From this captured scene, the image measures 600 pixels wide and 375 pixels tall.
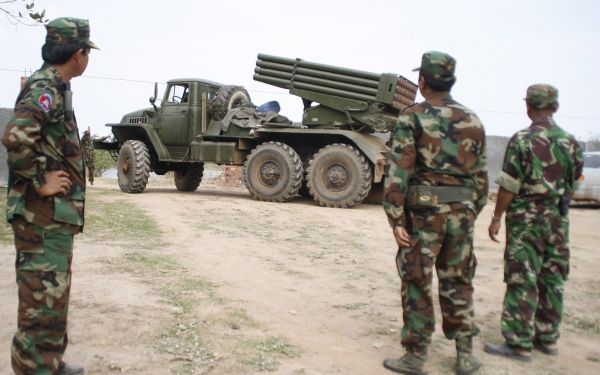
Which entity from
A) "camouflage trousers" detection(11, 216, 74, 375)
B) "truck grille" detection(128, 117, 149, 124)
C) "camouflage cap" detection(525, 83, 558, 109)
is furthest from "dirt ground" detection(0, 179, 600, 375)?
"truck grille" detection(128, 117, 149, 124)

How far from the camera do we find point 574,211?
40.9 ft

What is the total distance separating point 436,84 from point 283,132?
835cm

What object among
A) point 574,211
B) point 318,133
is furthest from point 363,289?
point 574,211

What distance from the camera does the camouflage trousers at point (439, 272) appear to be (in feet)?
9.87

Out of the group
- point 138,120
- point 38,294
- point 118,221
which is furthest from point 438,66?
point 138,120

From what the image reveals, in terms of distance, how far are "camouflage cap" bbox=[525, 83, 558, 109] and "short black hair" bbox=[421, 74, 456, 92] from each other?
693 millimetres

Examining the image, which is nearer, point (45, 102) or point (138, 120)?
point (45, 102)

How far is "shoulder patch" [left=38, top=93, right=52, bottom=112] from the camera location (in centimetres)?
250

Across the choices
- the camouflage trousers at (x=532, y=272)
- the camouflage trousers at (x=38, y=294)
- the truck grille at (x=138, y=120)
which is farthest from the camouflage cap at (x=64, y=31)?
the truck grille at (x=138, y=120)

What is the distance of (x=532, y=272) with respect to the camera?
340 centimetres

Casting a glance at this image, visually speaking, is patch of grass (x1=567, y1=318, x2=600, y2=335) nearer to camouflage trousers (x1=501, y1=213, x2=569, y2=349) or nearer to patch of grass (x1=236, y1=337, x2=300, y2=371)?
camouflage trousers (x1=501, y1=213, x2=569, y2=349)

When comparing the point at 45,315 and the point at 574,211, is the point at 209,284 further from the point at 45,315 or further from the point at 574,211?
the point at 574,211

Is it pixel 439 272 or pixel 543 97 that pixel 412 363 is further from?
pixel 543 97

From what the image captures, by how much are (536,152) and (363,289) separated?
2.04m
